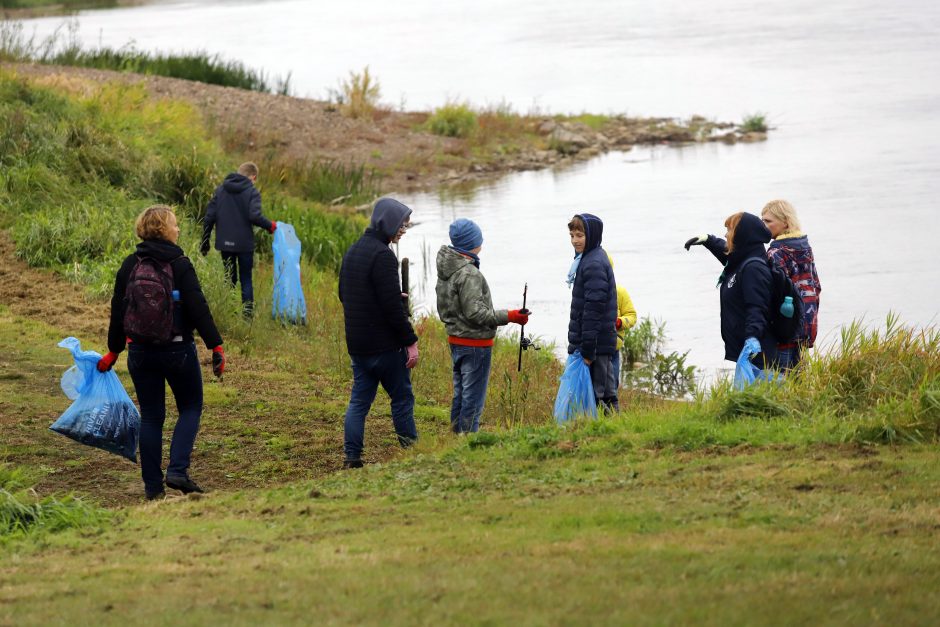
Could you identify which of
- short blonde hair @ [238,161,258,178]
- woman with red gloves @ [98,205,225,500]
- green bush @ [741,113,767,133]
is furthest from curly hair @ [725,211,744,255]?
green bush @ [741,113,767,133]

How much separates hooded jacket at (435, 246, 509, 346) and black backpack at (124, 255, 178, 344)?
187cm

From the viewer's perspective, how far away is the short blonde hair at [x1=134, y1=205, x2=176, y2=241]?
7004 mm

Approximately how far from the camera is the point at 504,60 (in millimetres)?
52719

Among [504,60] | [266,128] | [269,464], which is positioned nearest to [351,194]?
[266,128]

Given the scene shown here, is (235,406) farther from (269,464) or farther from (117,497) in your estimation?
(117,497)

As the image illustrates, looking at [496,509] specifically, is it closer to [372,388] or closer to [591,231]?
[372,388]

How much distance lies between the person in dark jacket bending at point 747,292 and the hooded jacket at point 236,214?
588cm

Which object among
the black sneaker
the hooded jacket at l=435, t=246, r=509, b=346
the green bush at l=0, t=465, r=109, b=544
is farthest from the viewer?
the hooded jacket at l=435, t=246, r=509, b=346

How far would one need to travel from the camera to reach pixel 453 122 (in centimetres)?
3334

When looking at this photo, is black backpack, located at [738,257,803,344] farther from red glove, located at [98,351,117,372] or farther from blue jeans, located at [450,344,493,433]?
red glove, located at [98,351,117,372]

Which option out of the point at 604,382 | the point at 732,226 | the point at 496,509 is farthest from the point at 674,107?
the point at 496,509

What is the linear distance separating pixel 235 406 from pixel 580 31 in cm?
5667

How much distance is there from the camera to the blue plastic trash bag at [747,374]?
26.2 ft

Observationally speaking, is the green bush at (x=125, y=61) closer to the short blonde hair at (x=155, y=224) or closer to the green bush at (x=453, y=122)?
the green bush at (x=453, y=122)
